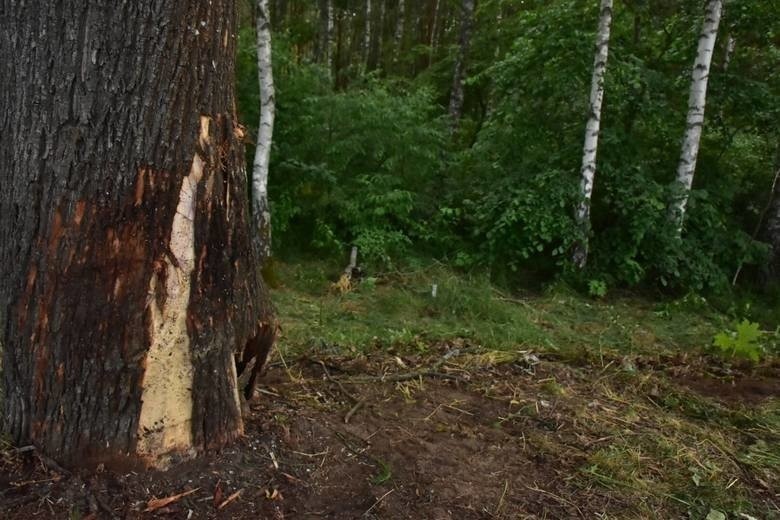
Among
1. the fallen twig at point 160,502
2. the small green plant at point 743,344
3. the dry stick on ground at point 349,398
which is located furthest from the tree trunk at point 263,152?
the fallen twig at point 160,502

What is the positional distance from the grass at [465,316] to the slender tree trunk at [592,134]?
71 centimetres

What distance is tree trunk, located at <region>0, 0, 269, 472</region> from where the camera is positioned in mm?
1998

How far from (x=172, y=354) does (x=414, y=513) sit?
1.13 meters

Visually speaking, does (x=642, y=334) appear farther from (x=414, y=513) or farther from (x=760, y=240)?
(x=414, y=513)

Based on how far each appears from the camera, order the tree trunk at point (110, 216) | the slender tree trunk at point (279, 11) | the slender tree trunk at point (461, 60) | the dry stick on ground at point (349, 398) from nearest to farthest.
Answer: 1. the tree trunk at point (110, 216)
2. the dry stick on ground at point (349, 398)
3. the slender tree trunk at point (461, 60)
4. the slender tree trunk at point (279, 11)

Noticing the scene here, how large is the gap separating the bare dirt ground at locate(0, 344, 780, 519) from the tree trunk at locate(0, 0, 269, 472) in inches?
8.3

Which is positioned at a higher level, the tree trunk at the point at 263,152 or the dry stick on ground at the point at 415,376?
the tree trunk at the point at 263,152

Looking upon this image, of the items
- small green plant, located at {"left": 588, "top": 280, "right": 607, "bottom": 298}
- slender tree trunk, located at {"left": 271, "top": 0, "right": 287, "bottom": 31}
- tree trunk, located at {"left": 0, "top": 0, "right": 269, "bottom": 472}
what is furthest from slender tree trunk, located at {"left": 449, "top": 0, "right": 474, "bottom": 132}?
tree trunk, located at {"left": 0, "top": 0, "right": 269, "bottom": 472}

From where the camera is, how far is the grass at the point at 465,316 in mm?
4965

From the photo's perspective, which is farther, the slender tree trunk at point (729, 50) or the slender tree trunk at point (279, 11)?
the slender tree trunk at point (279, 11)

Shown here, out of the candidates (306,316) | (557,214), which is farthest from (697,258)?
(306,316)

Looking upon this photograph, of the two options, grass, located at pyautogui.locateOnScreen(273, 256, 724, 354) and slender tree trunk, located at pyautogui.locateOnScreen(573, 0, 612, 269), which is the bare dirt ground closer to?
grass, located at pyautogui.locateOnScreen(273, 256, 724, 354)

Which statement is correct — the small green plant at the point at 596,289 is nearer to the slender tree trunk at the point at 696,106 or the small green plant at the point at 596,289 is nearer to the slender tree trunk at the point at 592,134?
the slender tree trunk at the point at 592,134

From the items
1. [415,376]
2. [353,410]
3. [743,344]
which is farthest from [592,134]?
[353,410]
